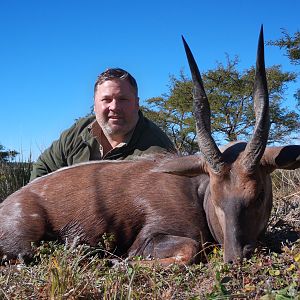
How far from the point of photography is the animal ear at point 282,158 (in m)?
4.03

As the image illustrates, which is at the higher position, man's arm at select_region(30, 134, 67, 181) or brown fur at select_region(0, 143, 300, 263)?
man's arm at select_region(30, 134, 67, 181)

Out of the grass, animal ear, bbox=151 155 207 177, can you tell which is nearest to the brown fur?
animal ear, bbox=151 155 207 177

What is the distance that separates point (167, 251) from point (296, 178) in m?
5.55

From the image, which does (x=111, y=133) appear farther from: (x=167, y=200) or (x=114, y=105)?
(x=167, y=200)

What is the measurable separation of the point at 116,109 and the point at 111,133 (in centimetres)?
30

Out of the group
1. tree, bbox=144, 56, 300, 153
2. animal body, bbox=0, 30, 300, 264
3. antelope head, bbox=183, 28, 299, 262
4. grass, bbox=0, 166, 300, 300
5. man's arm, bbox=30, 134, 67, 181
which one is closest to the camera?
grass, bbox=0, 166, 300, 300

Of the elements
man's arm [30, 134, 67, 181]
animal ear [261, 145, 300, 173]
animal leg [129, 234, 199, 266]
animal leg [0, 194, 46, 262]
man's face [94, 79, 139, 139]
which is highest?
man's face [94, 79, 139, 139]

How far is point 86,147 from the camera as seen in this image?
6531 millimetres

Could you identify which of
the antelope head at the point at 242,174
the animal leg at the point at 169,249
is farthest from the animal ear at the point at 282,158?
the animal leg at the point at 169,249

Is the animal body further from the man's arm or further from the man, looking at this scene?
the man's arm

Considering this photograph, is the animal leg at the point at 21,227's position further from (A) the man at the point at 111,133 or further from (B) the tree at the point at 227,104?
(B) the tree at the point at 227,104

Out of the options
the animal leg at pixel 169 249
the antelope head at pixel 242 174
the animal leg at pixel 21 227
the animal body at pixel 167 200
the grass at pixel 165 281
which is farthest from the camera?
the animal leg at pixel 21 227

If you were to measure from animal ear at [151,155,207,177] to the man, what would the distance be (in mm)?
1722

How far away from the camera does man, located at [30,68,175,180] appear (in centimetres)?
642
